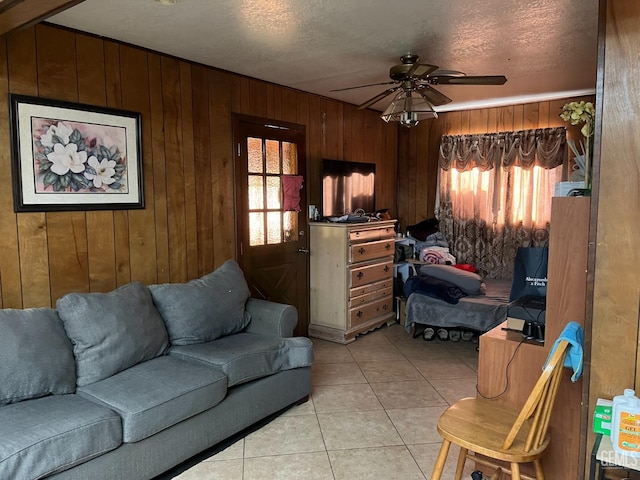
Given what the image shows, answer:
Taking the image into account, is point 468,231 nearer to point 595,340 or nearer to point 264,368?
point 264,368

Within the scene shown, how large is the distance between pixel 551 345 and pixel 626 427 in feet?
2.34

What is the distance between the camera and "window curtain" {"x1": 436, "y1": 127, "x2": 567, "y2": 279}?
513 cm

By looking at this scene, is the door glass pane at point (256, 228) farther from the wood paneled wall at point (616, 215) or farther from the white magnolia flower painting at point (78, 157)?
the wood paneled wall at point (616, 215)

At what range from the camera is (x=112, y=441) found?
6.72 ft

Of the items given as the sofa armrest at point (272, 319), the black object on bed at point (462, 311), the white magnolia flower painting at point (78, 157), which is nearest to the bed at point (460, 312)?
the black object on bed at point (462, 311)

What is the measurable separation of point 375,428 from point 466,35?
A: 100 inches

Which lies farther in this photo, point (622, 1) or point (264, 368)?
point (264, 368)

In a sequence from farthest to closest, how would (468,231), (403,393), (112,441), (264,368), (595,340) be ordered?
(468,231), (403,393), (264,368), (112,441), (595,340)

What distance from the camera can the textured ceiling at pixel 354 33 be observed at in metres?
2.46

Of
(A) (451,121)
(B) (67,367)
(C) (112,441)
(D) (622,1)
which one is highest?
(A) (451,121)

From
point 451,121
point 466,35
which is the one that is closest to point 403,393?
point 466,35

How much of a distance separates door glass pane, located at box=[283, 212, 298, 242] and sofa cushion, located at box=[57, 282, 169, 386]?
1.88m

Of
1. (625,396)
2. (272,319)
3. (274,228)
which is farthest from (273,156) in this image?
(625,396)

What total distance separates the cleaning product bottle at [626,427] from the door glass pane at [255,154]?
10.4 ft
